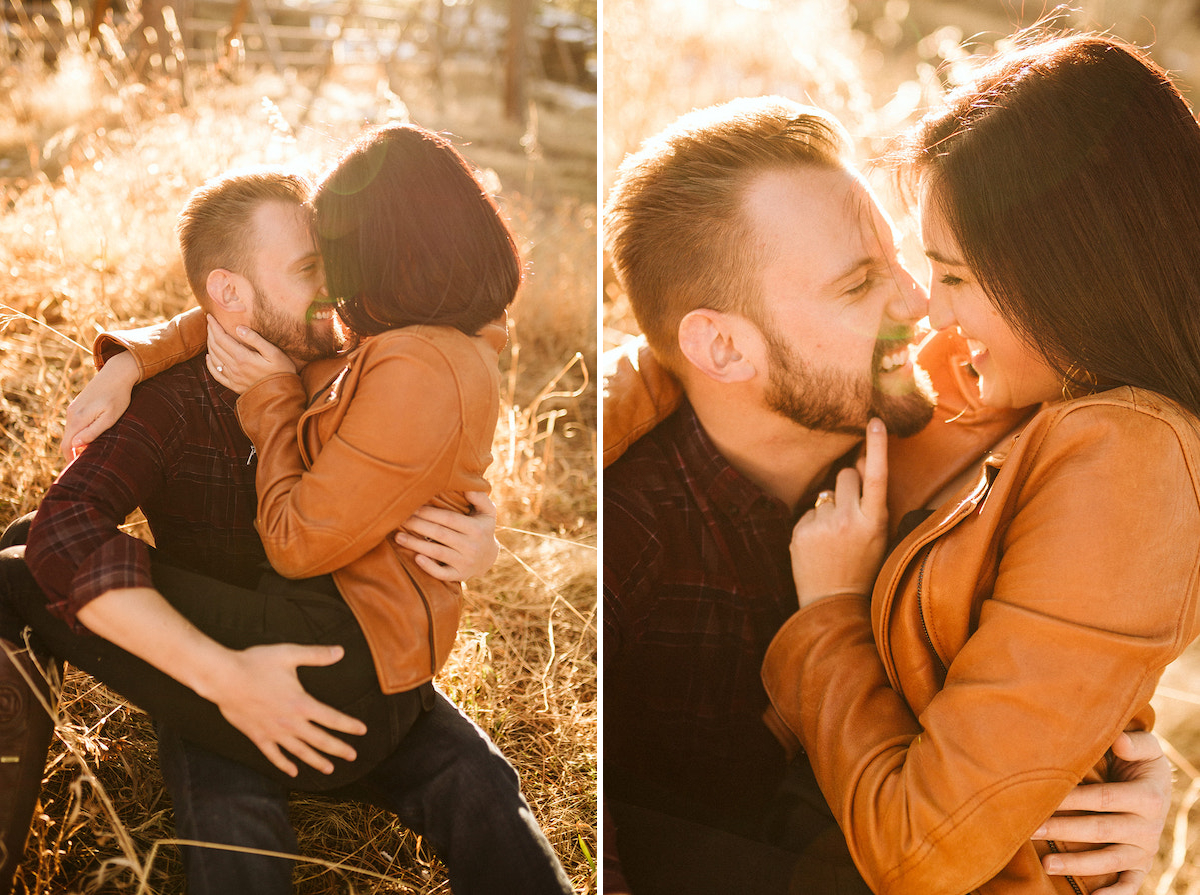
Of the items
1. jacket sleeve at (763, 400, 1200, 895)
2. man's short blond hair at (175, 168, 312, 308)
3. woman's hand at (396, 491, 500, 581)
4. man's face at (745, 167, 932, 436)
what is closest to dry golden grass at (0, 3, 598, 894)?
man's short blond hair at (175, 168, 312, 308)

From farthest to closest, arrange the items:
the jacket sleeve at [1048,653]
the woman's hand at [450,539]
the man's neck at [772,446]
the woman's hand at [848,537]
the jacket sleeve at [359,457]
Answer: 1. the man's neck at [772,446]
2. the woman's hand at [848,537]
3. the woman's hand at [450,539]
4. the jacket sleeve at [359,457]
5. the jacket sleeve at [1048,653]

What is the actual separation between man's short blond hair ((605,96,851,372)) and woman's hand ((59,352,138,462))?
1103mm

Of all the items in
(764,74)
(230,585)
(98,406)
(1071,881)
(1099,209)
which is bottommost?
(1071,881)

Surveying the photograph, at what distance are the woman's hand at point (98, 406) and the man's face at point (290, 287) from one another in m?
0.25

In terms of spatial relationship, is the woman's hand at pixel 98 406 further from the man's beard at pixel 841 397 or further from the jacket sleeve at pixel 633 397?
the man's beard at pixel 841 397

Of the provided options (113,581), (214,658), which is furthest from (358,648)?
(113,581)

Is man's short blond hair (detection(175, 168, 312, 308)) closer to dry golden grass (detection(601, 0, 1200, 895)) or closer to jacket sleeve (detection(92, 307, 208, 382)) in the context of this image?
jacket sleeve (detection(92, 307, 208, 382))

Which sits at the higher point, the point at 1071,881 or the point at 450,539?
the point at 450,539

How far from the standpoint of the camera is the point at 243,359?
1.55 metres

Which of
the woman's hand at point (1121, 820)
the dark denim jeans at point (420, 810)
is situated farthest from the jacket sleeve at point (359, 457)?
the woman's hand at point (1121, 820)

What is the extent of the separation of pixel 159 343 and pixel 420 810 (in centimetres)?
98

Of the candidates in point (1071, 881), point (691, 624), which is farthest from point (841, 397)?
point (1071, 881)

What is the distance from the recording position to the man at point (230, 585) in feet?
4.63

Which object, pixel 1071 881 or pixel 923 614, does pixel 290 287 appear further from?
pixel 1071 881
